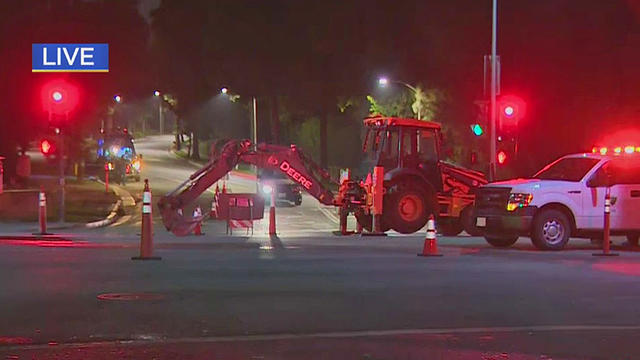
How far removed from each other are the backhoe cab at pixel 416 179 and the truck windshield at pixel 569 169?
3.68 m

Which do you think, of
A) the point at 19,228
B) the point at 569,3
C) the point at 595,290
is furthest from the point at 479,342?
the point at 569,3

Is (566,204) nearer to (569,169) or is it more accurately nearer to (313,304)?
(569,169)

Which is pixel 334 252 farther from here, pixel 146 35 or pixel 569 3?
pixel 146 35

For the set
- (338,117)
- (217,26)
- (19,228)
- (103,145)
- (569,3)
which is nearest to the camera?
(19,228)

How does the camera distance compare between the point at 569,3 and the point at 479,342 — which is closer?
the point at 479,342

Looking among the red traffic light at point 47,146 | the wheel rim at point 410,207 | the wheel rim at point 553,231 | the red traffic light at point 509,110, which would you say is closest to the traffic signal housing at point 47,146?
the red traffic light at point 47,146

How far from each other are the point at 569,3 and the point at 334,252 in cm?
2968

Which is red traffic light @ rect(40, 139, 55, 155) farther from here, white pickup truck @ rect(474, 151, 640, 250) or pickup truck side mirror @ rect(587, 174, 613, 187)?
pickup truck side mirror @ rect(587, 174, 613, 187)

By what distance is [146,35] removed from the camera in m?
69.8

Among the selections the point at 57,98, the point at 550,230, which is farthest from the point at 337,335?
the point at 57,98

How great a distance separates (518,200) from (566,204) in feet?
3.22

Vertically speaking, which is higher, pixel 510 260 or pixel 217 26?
pixel 217 26

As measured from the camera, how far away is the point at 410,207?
79.5 feet

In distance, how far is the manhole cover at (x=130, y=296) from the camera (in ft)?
38.3
